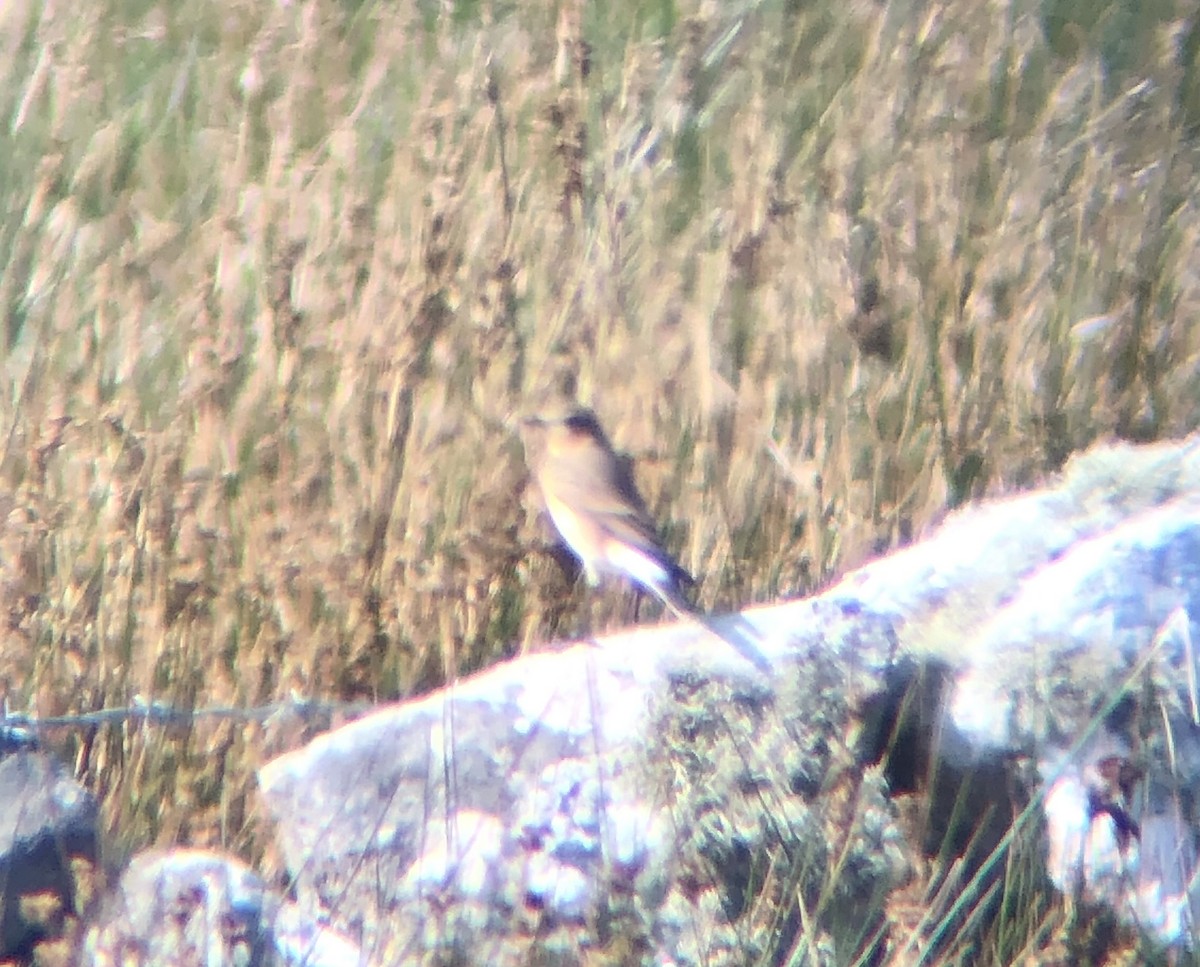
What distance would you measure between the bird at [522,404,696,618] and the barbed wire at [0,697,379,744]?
556mm

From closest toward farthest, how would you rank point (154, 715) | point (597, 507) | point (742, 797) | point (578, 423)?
point (742, 797) < point (154, 715) < point (597, 507) < point (578, 423)

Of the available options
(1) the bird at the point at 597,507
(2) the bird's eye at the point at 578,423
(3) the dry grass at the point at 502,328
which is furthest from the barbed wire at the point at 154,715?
(2) the bird's eye at the point at 578,423

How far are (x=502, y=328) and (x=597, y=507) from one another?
0.51 metres

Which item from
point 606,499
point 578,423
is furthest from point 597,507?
point 578,423

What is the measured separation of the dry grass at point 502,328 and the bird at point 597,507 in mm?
110

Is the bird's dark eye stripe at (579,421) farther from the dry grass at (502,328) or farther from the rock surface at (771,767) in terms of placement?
the rock surface at (771,767)

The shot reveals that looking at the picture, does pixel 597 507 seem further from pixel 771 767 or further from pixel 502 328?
pixel 771 767

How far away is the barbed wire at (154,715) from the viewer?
3.01 m

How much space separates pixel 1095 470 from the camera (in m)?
3.47

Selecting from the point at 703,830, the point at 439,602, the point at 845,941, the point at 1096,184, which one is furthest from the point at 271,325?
the point at 1096,184

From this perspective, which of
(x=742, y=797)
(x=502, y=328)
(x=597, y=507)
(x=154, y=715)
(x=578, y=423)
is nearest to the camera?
(x=742, y=797)

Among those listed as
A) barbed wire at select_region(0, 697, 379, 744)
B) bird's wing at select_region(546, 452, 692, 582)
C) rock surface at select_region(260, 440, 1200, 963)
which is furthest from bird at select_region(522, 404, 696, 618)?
barbed wire at select_region(0, 697, 379, 744)

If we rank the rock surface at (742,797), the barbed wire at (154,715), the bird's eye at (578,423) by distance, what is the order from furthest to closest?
the bird's eye at (578,423), the barbed wire at (154,715), the rock surface at (742,797)

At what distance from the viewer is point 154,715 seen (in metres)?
3.01
